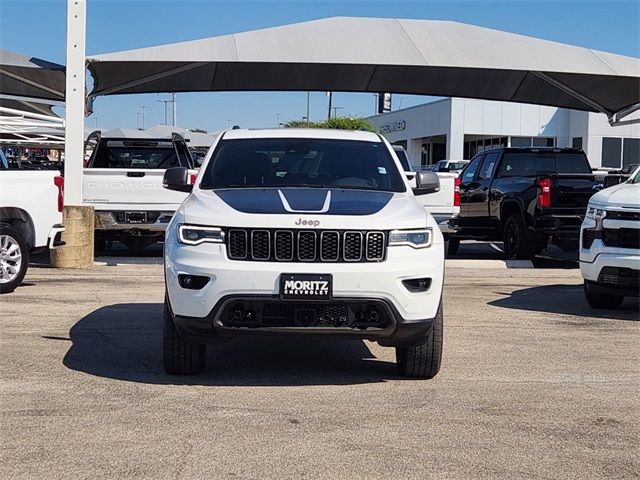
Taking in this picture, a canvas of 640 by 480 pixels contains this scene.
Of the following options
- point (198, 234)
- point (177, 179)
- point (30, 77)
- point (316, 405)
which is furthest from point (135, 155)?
point (316, 405)

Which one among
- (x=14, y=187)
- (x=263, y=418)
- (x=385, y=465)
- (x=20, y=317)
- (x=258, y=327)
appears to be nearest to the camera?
(x=385, y=465)

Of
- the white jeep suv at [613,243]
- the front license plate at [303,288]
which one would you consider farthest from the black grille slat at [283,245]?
the white jeep suv at [613,243]

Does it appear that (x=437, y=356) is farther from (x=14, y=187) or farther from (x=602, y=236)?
(x=14, y=187)

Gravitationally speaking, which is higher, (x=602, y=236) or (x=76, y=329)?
(x=602, y=236)

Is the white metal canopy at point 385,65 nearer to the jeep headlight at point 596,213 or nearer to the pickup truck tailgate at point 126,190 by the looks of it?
the pickup truck tailgate at point 126,190

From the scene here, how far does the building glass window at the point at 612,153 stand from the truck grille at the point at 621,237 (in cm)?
4083

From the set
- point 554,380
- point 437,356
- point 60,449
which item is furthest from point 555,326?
point 60,449

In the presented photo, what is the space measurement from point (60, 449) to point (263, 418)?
117 cm

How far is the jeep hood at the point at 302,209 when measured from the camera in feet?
19.3

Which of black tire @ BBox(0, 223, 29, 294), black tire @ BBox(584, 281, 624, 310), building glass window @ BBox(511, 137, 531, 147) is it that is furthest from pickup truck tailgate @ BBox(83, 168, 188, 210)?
building glass window @ BBox(511, 137, 531, 147)

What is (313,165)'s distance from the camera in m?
7.30

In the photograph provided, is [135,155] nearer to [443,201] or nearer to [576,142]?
[443,201]

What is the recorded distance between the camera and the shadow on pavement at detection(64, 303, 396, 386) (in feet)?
21.1

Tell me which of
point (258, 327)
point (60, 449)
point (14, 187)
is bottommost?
point (60, 449)
